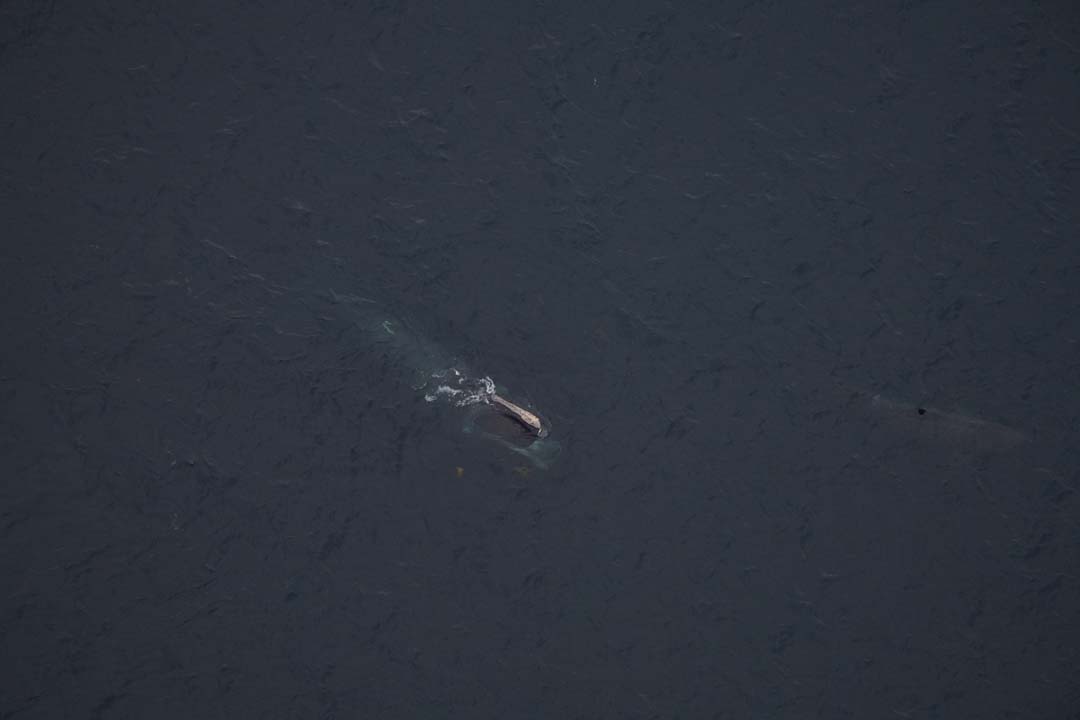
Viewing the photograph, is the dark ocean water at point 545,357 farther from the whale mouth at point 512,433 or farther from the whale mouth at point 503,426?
the whale mouth at point 503,426

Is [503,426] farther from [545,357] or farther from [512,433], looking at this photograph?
[545,357]

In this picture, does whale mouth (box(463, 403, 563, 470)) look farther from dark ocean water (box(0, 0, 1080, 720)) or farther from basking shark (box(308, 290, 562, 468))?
dark ocean water (box(0, 0, 1080, 720))

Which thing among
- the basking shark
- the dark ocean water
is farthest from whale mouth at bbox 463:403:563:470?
the dark ocean water

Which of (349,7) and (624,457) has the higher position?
(349,7)

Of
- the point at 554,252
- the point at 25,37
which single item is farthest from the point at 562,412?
the point at 25,37

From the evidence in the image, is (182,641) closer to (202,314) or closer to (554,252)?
(202,314)

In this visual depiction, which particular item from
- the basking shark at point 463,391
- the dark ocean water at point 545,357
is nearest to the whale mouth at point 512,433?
the basking shark at point 463,391
